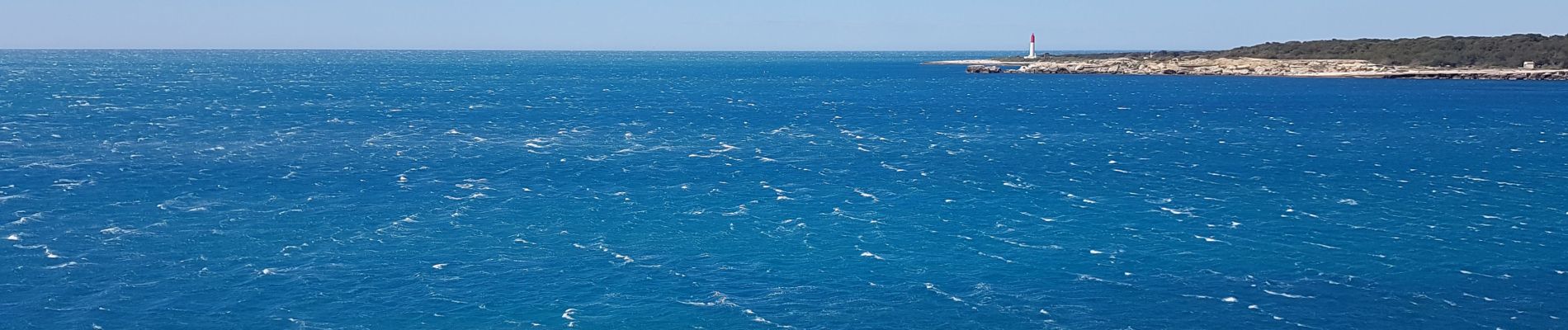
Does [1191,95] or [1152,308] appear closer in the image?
[1152,308]

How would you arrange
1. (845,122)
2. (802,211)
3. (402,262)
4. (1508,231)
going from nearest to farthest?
(402,262) < (1508,231) < (802,211) < (845,122)

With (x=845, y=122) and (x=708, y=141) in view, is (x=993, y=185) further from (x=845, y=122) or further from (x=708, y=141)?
(x=845, y=122)

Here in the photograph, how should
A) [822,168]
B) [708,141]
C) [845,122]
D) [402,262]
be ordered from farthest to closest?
[845,122] → [708,141] → [822,168] → [402,262]

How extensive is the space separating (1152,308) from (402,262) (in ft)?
101

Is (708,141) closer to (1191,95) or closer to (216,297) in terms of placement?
(216,297)

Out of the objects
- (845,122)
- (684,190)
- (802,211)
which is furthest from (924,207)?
(845,122)

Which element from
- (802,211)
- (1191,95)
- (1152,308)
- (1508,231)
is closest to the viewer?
(1152,308)

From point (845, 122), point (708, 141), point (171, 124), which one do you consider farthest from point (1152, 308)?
point (171, 124)

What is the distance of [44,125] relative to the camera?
383 feet

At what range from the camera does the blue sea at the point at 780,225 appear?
47594mm

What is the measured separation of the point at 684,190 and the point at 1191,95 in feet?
387

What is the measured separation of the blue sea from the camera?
47594 millimetres

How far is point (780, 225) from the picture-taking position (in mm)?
64188

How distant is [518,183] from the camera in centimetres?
7912
